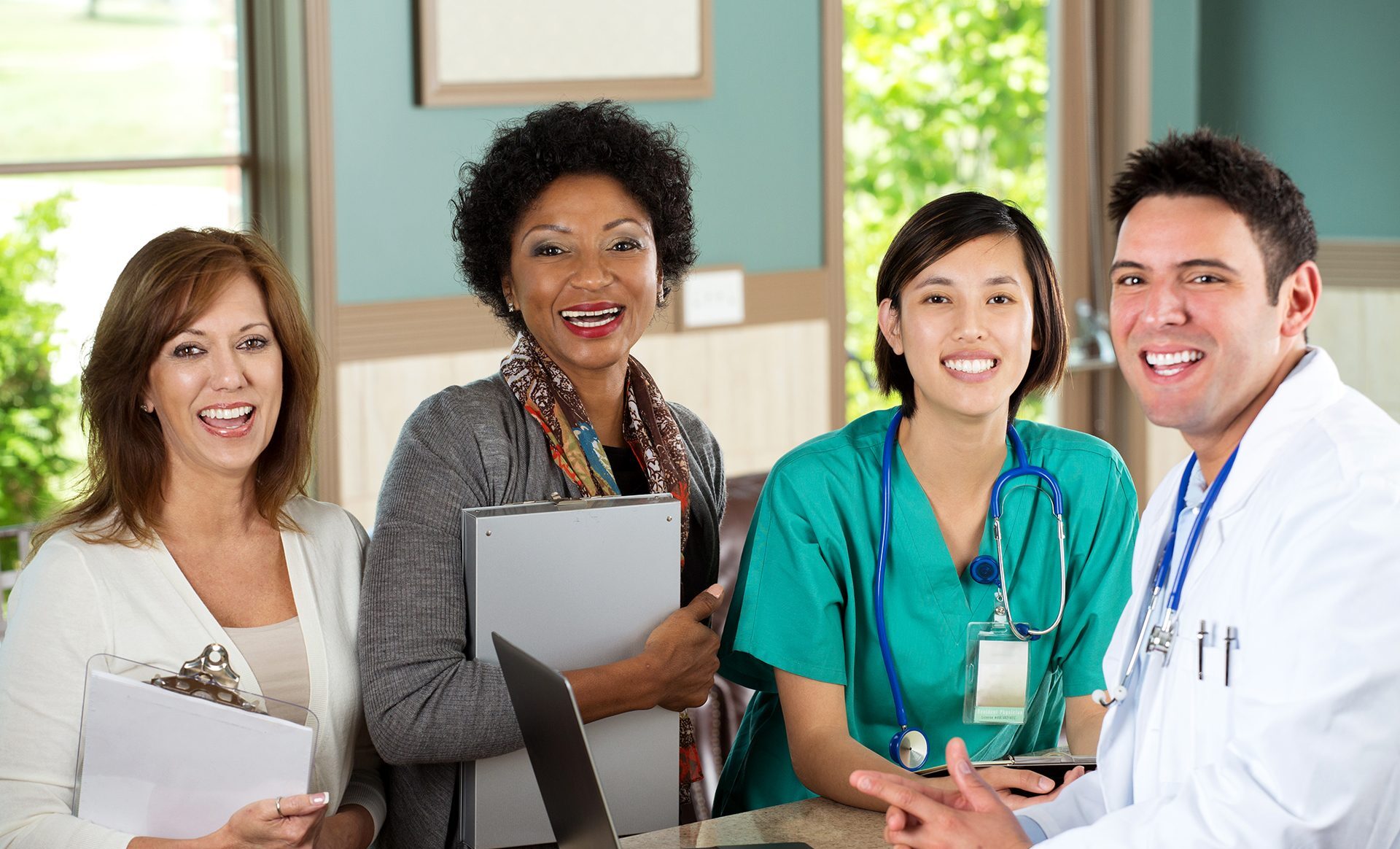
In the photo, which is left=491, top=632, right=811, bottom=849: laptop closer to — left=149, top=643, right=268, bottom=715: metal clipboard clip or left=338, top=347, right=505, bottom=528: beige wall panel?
left=149, top=643, right=268, bottom=715: metal clipboard clip

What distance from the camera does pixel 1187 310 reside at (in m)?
1.38

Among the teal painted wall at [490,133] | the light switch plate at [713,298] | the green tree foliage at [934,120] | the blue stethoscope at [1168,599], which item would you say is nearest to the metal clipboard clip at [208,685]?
the blue stethoscope at [1168,599]

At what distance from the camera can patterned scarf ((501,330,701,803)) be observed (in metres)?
1.76

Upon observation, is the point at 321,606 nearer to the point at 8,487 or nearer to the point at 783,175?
the point at 8,487

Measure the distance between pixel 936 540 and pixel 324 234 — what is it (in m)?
1.85

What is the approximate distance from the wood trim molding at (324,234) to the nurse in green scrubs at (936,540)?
156 cm

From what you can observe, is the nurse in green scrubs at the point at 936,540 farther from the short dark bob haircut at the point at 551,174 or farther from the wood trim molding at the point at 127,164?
the wood trim molding at the point at 127,164

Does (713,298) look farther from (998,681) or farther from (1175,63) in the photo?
(998,681)

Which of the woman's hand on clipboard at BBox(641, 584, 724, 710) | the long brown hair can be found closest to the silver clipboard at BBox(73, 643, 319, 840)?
the long brown hair

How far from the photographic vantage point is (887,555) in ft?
5.99

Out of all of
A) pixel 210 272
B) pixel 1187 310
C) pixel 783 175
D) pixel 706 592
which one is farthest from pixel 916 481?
pixel 783 175

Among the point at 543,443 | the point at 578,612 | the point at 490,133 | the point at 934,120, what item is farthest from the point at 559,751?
the point at 934,120

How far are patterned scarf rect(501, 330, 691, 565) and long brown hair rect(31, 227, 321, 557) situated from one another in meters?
0.29

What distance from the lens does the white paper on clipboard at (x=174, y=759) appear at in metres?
1.36
